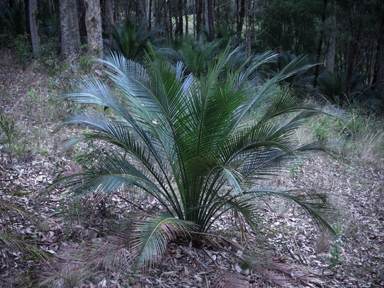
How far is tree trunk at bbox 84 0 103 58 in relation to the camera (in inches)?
308

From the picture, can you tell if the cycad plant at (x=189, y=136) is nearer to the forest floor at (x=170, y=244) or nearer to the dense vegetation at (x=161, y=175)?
the dense vegetation at (x=161, y=175)

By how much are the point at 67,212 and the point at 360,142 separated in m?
7.15

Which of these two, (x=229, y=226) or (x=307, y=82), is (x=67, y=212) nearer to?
(x=229, y=226)

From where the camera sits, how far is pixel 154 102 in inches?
127

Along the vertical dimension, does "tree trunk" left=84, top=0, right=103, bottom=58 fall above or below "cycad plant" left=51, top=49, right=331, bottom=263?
above

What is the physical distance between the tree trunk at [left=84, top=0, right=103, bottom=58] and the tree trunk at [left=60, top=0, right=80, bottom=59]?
1052 mm

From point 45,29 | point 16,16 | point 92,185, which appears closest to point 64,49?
point 16,16

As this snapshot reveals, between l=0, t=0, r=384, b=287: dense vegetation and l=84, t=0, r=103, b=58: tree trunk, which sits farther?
l=84, t=0, r=103, b=58: tree trunk

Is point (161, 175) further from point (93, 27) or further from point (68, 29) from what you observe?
point (68, 29)

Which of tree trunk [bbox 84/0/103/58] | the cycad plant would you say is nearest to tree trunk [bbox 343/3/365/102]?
tree trunk [bbox 84/0/103/58]

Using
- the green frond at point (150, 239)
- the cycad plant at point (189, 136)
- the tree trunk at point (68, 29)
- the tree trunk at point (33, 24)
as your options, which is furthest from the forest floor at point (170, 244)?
the tree trunk at point (33, 24)

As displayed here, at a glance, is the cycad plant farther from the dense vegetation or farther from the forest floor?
the forest floor

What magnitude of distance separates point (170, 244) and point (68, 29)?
7723 millimetres

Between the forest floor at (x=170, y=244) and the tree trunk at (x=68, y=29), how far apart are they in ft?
10.3
